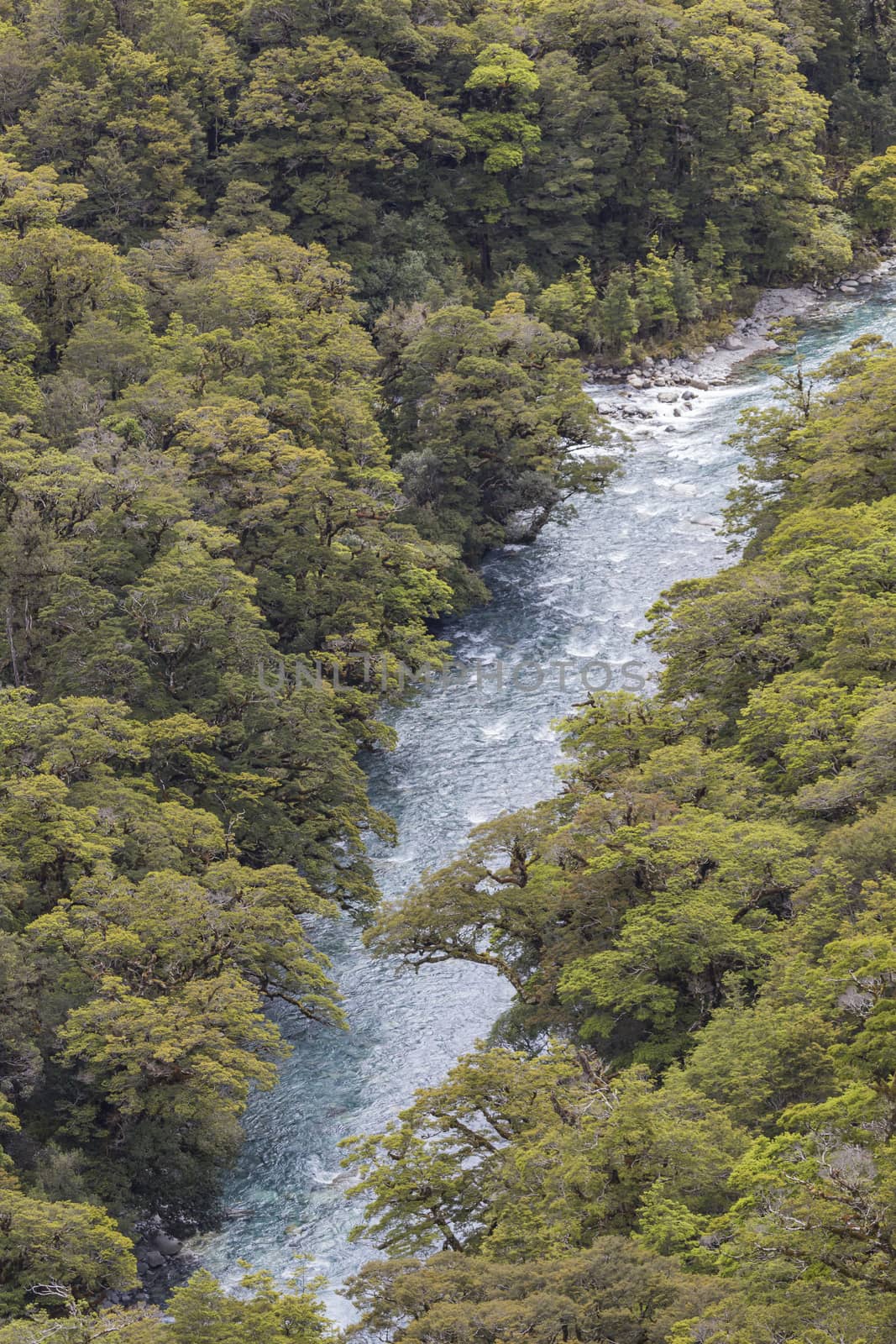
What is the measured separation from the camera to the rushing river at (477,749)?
27891 mm

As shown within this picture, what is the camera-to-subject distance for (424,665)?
41.3 m

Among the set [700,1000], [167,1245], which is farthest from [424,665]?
[167,1245]

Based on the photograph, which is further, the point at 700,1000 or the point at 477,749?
the point at 477,749

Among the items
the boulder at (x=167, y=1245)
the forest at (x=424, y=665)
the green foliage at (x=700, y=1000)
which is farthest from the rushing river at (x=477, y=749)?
the green foliage at (x=700, y=1000)

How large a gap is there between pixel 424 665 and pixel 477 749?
2904mm

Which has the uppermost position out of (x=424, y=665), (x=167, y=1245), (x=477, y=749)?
(x=424, y=665)

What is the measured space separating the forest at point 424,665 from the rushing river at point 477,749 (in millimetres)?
748

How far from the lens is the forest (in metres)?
20.5

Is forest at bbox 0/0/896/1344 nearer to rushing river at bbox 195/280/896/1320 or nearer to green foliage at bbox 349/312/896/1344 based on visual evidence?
green foliage at bbox 349/312/896/1344

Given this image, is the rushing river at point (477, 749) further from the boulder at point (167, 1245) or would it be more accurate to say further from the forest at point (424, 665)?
the forest at point (424, 665)

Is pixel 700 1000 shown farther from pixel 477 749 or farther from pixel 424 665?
pixel 424 665

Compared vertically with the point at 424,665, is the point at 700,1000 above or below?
above

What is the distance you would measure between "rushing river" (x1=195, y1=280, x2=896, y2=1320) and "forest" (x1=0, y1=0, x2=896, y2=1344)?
0.75m

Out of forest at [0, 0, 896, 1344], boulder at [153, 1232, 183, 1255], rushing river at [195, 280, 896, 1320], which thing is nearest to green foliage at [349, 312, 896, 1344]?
forest at [0, 0, 896, 1344]
